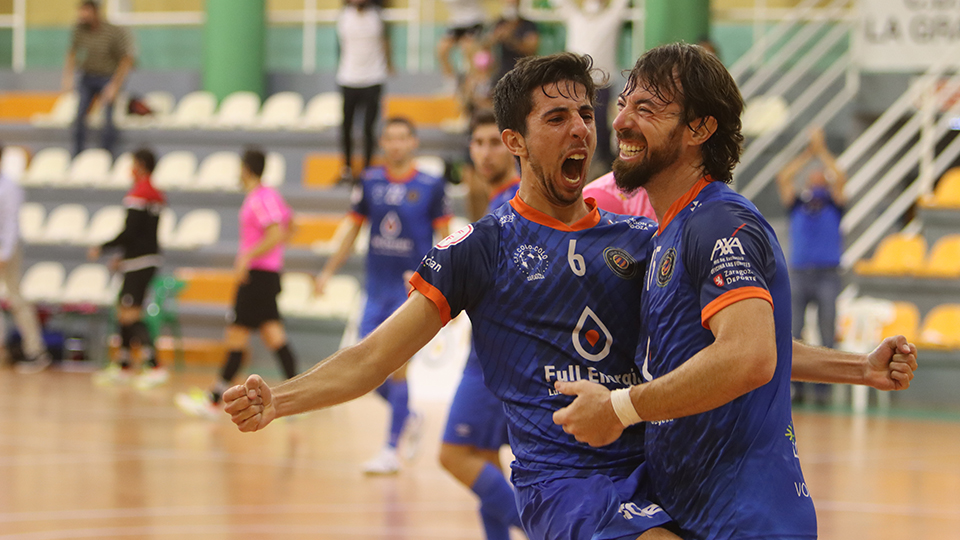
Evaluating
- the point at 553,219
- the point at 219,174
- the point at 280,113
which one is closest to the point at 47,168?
the point at 219,174

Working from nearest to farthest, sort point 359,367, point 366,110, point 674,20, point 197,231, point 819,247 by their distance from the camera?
point 359,367 < point 819,247 < point 366,110 < point 674,20 < point 197,231

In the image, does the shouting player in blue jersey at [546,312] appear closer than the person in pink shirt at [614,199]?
Yes

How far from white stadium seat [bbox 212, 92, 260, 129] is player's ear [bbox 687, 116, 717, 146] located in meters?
14.2

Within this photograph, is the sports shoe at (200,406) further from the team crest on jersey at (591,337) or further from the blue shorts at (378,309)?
the team crest on jersey at (591,337)

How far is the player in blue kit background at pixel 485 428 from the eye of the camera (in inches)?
175

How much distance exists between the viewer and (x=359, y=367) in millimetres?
2537

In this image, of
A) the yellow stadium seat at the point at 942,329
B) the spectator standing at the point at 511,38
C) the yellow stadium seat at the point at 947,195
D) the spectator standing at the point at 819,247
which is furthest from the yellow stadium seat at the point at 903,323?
the spectator standing at the point at 511,38

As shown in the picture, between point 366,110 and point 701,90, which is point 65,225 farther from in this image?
point 701,90

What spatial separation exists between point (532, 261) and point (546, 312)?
0.43 feet

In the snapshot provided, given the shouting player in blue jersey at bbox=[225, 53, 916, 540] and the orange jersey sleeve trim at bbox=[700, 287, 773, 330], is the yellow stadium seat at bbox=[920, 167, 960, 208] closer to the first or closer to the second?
the shouting player in blue jersey at bbox=[225, 53, 916, 540]

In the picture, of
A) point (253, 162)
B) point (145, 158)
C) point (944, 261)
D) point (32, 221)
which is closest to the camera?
point (253, 162)

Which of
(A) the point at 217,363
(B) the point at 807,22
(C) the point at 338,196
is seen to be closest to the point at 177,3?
(C) the point at 338,196

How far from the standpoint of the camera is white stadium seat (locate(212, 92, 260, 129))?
52.6 feet

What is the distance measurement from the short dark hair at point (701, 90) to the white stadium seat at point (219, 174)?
13207mm
